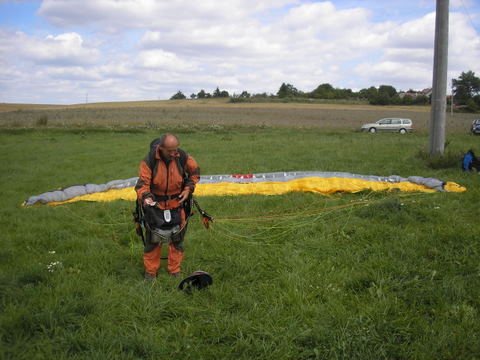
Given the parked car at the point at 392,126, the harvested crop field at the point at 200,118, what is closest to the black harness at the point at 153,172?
the harvested crop field at the point at 200,118

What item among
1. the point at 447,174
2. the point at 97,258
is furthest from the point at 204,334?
the point at 447,174

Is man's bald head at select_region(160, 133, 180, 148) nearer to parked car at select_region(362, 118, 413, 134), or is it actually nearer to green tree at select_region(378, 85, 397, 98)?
parked car at select_region(362, 118, 413, 134)

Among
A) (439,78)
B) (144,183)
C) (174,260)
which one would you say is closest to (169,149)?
(144,183)

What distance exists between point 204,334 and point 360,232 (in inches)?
124

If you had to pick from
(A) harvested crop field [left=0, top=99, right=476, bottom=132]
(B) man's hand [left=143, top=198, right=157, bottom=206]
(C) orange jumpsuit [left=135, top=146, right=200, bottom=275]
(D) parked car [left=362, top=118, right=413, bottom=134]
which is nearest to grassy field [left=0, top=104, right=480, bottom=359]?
(C) orange jumpsuit [left=135, top=146, right=200, bottom=275]

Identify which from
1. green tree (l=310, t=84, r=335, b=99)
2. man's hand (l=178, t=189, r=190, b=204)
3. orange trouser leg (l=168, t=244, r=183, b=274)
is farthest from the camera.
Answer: green tree (l=310, t=84, r=335, b=99)

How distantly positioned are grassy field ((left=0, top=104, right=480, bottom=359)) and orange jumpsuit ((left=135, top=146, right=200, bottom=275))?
226 millimetres

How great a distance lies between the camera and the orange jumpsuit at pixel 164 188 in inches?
174

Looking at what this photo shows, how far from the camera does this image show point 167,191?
4.55 m

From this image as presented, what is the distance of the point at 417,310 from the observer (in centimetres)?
379

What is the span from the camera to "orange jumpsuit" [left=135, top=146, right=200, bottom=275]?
441 centimetres

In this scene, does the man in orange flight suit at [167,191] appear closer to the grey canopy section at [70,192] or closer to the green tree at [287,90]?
the grey canopy section at [70,192]

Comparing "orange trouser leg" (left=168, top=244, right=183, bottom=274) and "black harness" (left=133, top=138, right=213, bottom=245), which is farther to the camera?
"orange trouser leg" (left=168, top=244, right=183, bottom=274)

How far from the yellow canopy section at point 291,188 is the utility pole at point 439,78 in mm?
3397
